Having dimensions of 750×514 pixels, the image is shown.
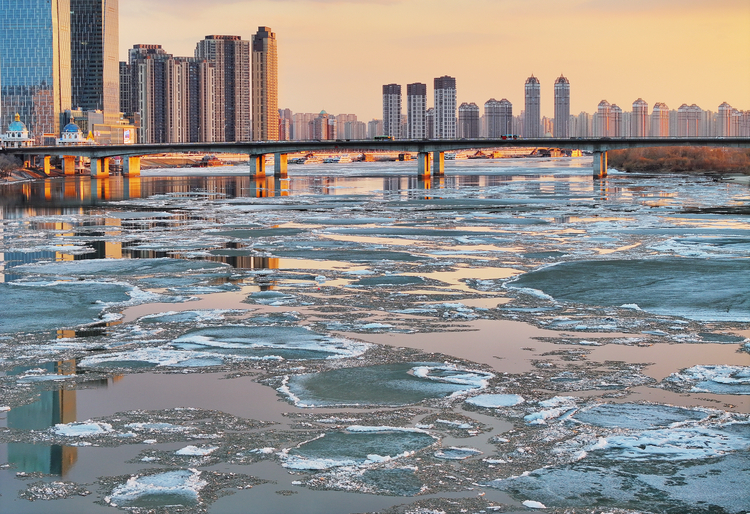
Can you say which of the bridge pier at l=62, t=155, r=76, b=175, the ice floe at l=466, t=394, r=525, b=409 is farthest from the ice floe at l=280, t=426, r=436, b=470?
the bridge pier at l=62, t=155, r=76, b=175

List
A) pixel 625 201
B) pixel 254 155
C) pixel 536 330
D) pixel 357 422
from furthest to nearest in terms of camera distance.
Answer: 1. pixel 254 155
2. pixel 625 201
3. pixel 536 330
4. pixel 357 422

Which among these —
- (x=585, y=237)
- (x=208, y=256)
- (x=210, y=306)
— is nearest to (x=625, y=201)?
(x=585, y=237)

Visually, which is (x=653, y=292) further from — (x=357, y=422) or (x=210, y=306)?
(x=357, y=422)

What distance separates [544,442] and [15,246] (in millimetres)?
29760

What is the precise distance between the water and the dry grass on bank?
122 meters

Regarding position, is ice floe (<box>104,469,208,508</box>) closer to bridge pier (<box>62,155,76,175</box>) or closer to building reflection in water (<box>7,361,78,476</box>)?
building reflection in water (<box>7,361,78,476</box>)

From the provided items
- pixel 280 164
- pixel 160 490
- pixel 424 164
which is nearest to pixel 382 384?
pixel 160 490

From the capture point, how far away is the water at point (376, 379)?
1093cm

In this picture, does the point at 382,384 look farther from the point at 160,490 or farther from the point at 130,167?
the point at 130,167

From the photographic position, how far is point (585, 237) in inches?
1540

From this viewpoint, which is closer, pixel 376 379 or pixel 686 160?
pixel 376 379

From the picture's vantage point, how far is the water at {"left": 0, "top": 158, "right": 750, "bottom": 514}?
10.9 meters

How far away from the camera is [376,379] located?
1556cm

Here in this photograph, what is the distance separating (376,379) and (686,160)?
150619 millimetres
